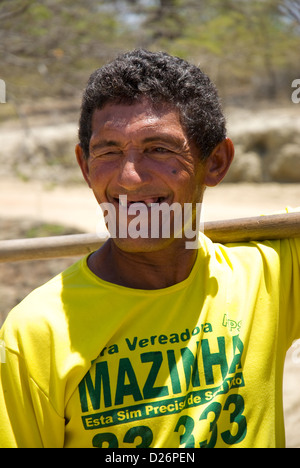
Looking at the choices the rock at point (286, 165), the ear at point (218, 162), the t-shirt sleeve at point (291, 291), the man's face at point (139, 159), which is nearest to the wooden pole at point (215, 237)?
the t-shirt sleeve at point (291, 291)

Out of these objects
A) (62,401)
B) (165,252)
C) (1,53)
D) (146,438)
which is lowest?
(146,438)

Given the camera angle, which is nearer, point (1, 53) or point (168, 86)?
point (168, 86)

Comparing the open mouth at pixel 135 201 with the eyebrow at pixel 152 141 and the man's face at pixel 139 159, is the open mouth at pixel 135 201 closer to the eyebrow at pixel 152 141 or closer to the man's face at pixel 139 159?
the man's face at pixel 139 159

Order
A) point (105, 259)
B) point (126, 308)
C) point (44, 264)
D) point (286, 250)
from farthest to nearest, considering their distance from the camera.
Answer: point (44, 264)
point (286, 250)
point (105, 259)
point (126, 308)

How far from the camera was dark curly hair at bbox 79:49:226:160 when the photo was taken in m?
1.40

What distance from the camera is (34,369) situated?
1253 millimetres

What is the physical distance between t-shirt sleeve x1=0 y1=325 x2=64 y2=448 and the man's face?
1.25ft

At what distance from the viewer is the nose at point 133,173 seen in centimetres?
137

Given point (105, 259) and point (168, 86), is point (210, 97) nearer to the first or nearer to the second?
point (168, 86)

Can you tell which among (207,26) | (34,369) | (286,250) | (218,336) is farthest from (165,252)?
(207,26)

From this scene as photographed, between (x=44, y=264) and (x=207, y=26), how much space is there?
31.2 feet

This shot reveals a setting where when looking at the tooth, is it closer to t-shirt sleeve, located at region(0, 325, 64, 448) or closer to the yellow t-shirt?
the yellow t-shirt

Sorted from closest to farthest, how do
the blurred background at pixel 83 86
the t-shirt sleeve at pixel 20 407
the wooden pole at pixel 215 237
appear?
the t-shirt sleeve at pixel 20 407 → the wooden pole at pixel 215 237 → the blurred background at pixel 83 86

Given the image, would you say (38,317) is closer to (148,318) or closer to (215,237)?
(148,318)
